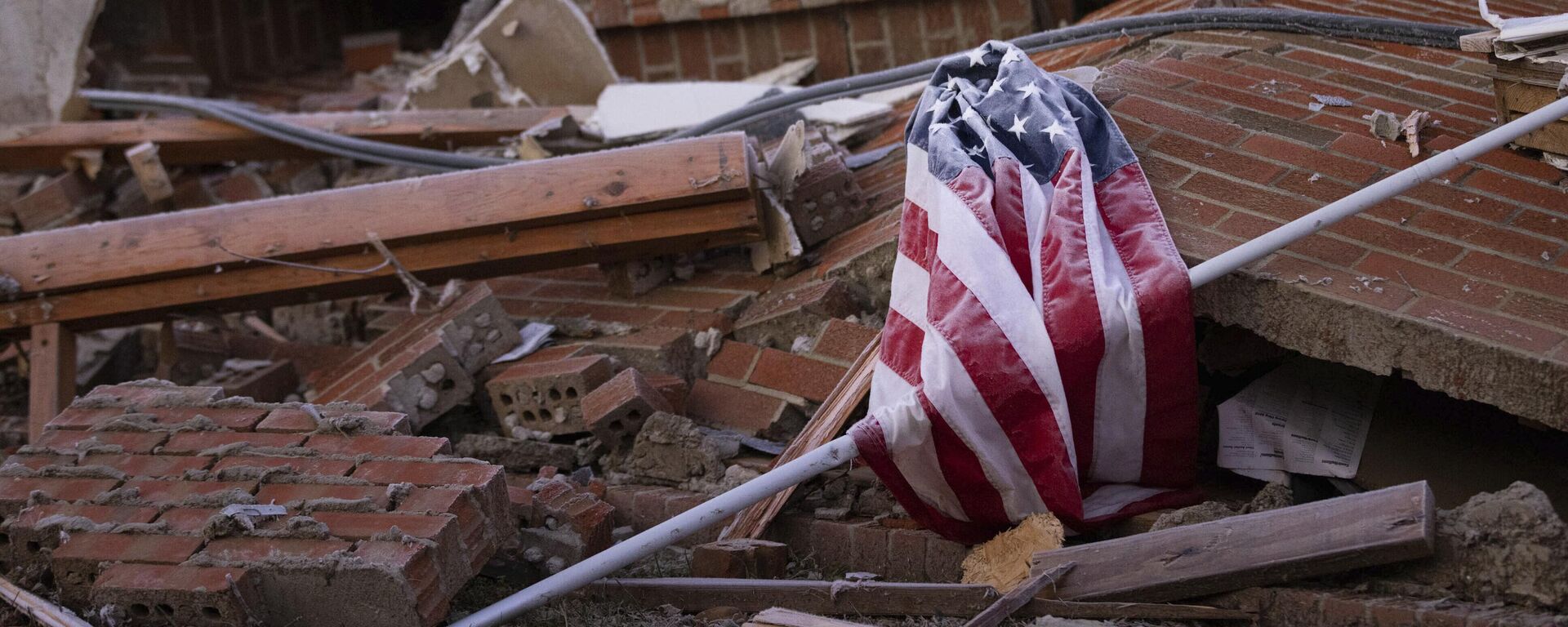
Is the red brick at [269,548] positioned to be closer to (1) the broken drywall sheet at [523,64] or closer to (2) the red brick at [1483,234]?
(2) the red brick at [1483,234]

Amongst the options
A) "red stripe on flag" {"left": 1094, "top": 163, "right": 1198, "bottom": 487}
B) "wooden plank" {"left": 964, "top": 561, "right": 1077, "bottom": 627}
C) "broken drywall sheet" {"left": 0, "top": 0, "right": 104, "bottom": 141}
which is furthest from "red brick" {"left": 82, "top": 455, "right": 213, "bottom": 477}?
"broken drywall sheet" {"left": 0, "top": 0, "right": 104, "bottom": 141}

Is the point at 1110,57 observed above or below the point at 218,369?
above

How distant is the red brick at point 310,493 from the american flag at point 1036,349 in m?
0.96

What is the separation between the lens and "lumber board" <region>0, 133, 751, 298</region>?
11.2 ft

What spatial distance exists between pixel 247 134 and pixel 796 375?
2.74m

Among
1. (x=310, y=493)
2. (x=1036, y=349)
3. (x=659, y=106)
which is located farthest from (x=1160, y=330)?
(x=659, y=106)

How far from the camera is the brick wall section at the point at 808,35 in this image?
213 inches

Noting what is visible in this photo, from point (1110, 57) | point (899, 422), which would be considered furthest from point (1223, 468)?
point (1110, 57)

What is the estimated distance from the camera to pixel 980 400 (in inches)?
98.0

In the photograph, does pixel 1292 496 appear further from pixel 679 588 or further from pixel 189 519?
pixel 189 519

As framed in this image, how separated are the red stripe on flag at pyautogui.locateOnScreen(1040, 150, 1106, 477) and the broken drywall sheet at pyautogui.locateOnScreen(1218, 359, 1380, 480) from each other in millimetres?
371

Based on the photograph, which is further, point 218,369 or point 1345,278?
point 218,369

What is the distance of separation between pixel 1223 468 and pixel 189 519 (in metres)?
2.17

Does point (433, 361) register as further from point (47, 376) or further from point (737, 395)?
point (47, 376)
